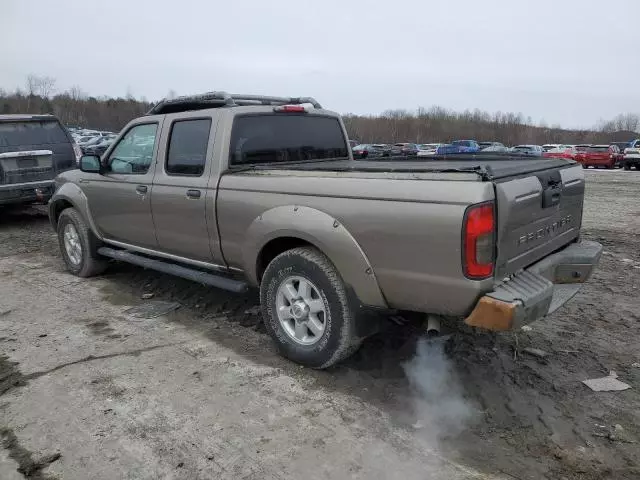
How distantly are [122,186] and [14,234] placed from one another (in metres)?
5.05

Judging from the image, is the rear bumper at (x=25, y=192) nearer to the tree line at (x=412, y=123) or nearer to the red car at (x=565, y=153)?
the red car at (x=565, y=153)

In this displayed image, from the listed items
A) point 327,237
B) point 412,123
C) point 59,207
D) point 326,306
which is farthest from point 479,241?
point 412,123

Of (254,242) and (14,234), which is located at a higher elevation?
(254,242)

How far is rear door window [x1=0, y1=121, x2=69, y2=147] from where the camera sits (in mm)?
9148

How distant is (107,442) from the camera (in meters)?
2.94

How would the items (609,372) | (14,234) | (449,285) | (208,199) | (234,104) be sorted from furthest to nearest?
(14,234) → (234,104) → (208,199) → (609,372) → (449,285)

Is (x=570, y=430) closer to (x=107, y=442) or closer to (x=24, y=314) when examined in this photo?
(x=107, y=442)

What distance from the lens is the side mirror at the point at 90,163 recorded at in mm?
5414

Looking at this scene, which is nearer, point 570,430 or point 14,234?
point 570,430

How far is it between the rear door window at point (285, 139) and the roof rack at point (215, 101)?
0.32 metres

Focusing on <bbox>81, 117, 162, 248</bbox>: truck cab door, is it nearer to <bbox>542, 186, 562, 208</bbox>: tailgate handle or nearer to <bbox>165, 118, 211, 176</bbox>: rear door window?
<bbox>165, 118, 211, 176</bbox>: rear door window

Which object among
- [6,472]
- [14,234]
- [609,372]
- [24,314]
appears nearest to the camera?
[6,472]

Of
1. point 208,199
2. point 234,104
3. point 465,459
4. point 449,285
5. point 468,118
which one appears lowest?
point 465,459

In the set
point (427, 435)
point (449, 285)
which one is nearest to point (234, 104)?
point (449, 285)
